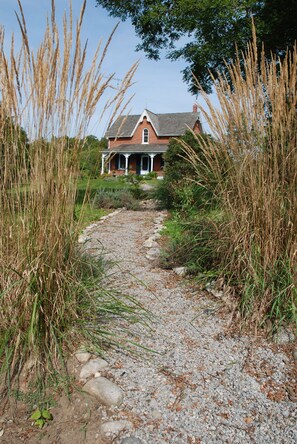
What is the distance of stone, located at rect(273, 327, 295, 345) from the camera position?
2404 millimetres

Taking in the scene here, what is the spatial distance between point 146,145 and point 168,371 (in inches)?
A: 1158

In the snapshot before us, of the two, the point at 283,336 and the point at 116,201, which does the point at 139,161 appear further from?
the point at 283,336

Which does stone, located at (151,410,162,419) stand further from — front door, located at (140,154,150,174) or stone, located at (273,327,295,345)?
front door, located at (140,154,150,174)

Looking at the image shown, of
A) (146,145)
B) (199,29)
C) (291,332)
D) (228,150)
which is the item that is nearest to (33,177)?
(228,150)

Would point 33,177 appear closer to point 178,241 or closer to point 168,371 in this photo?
point 168,371

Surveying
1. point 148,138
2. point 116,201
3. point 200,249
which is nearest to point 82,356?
point 200,249

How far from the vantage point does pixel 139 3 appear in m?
10.3

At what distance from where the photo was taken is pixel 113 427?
1.69m

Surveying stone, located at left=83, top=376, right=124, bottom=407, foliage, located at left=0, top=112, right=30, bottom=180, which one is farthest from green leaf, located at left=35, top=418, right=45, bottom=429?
foliage, located at left=0, top=112, right=30, bottom=180

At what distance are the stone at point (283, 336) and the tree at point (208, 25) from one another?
7678 mm

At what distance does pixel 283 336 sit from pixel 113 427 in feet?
4.29

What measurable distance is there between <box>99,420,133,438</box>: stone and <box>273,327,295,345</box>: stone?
117 cm

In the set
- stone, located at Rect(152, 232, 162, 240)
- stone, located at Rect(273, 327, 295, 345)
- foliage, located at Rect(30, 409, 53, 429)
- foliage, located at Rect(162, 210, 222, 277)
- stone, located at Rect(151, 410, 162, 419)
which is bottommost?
stone, located at Rect(151, 410, 162, 419)

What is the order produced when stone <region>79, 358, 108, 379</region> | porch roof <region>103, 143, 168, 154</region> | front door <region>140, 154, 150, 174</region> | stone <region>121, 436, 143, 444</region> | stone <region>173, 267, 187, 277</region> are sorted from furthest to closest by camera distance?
front door <region>140, 154, 150, 174</region>
porch roof <region>103, 143, 168, 154</region>
stone <region>173, 267, 187, 277</region>
stone <region>79, 358, 108, 379</region>
stone <region>121, 436, 143, 444</region>
